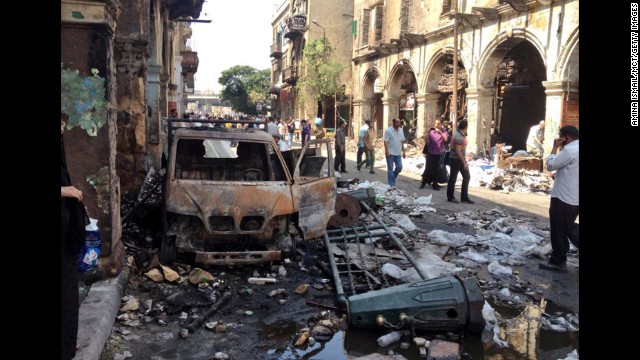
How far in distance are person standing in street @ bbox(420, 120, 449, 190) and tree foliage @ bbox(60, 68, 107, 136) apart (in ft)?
27.6

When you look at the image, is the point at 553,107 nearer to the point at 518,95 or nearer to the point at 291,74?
the point at 518,95

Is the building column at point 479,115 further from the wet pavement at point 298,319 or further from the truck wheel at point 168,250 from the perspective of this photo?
the truck wheel at point 168,250

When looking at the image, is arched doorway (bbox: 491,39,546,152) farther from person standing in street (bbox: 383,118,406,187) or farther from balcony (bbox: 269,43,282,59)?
balcony (bbox: 269,43,282,59)

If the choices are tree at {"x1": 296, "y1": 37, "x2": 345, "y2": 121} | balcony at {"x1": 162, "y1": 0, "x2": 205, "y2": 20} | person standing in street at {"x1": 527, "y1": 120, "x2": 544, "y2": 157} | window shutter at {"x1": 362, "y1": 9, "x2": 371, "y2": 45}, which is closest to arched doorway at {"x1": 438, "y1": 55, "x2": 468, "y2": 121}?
window shutter at {"x1": 362, "y1": 9, "x2": 371, "y2": 45}

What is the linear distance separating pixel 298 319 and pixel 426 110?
17.5 metres

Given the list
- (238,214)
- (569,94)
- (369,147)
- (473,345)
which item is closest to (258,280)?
(238,214)

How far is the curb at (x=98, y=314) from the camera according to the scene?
3494mm

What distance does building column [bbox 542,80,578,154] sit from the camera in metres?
13.5

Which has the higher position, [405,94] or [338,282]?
[405,94]

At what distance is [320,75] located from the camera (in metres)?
31.6

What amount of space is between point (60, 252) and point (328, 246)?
382cm
